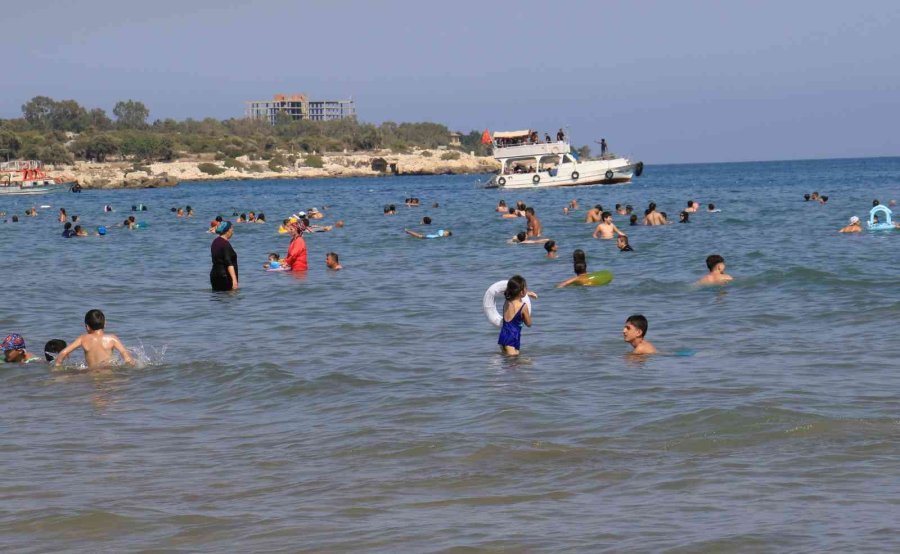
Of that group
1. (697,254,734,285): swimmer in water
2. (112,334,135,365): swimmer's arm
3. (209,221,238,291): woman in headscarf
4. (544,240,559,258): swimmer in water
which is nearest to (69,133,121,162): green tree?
(544,240,559,258): swimmer in water

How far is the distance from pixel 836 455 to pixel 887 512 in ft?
3.99

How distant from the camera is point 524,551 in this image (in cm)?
546

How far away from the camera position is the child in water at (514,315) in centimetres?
1100

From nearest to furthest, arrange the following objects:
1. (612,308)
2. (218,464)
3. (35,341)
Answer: (218,464) → (35,341) → (612,308)

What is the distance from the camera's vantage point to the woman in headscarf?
54.2 feet

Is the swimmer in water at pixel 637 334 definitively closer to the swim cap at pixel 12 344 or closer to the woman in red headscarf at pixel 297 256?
the swim cap at pixel 12 344

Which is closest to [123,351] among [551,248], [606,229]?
[551,248]

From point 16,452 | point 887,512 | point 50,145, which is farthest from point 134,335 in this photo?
point 50,145

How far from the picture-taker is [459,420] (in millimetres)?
8367

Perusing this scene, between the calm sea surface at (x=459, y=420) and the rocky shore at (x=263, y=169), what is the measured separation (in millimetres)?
81970

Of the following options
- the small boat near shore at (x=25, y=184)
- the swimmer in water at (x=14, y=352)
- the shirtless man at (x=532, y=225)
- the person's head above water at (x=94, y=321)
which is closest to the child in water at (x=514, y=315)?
the person's head above water at (x=94, y=321)

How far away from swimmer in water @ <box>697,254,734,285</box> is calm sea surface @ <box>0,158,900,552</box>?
338mm

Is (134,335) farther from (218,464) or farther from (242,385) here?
(218,464)

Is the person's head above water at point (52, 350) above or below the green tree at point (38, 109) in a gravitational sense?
below
